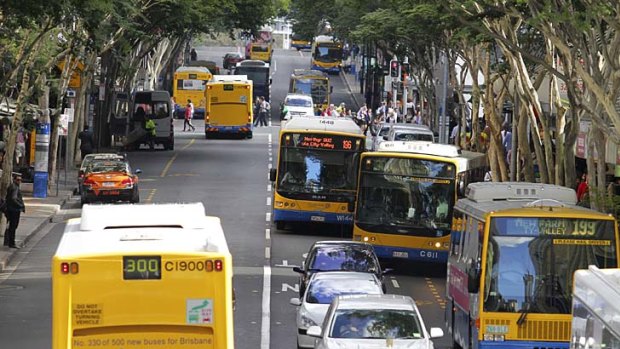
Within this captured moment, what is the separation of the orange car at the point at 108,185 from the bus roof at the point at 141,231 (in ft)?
88.3

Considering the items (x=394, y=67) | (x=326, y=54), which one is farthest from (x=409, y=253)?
(x=326, y=54)

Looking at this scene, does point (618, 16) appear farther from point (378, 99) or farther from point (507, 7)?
point (378, 99)

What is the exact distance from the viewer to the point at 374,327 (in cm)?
1980

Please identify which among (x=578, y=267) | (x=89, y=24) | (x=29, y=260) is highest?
(x=89, y=24)

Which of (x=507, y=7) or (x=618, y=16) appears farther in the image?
(x=507, y=7)

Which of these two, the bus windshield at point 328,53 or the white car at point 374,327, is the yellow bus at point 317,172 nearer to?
the white car at point 374,327

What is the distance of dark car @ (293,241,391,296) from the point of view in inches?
1070

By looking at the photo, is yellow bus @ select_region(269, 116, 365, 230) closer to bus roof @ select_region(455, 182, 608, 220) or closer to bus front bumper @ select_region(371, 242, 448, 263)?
bus front bumper @ select_region(371, 242, 448, 263)

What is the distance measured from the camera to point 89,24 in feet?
108

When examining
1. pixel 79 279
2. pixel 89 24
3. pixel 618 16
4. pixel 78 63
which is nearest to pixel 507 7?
pixel 618 16

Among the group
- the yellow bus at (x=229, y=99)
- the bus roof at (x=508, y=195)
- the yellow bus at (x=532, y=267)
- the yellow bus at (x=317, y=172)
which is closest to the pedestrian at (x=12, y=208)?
the yellow bus at (x=317, y=172)

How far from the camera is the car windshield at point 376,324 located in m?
19.6

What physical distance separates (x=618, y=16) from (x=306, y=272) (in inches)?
296

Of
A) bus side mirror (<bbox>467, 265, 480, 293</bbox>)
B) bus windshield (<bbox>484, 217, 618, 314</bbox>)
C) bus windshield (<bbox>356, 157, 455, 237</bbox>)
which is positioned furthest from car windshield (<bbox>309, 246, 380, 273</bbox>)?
bus windshield (<bbox>484, 217, 618, 314</bbox>)
